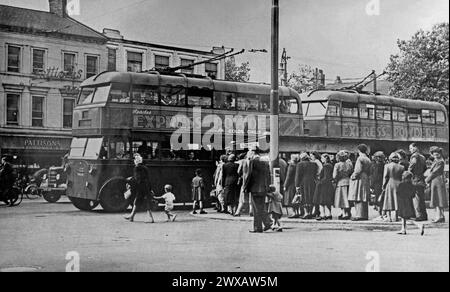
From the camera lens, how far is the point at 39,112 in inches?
283

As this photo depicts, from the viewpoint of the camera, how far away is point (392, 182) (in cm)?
654

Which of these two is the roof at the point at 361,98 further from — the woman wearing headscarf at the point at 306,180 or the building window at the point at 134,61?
the building window at the point at 134,61

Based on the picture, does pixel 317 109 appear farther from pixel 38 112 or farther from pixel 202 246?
pixel 38 112

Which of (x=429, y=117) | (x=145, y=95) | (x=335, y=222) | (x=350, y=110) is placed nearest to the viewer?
(x=429, y=117)

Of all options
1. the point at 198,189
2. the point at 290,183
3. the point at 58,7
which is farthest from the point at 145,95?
the point at 290,183

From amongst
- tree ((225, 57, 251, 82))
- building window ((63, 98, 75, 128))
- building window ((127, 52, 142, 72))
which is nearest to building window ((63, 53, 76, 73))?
building window ((63, 98, 75, 128))

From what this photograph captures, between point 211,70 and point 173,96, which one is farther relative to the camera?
point 173,96

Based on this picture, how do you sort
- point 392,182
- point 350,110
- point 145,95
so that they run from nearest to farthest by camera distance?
point 392,182
point 350,110
point 145,95

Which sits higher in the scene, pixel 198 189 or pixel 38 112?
pixel 38 112

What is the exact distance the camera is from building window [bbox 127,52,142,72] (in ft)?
22.9

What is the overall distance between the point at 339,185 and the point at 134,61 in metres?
2.80

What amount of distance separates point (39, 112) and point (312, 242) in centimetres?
351

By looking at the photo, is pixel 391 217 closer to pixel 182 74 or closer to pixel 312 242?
pixel 312 242
